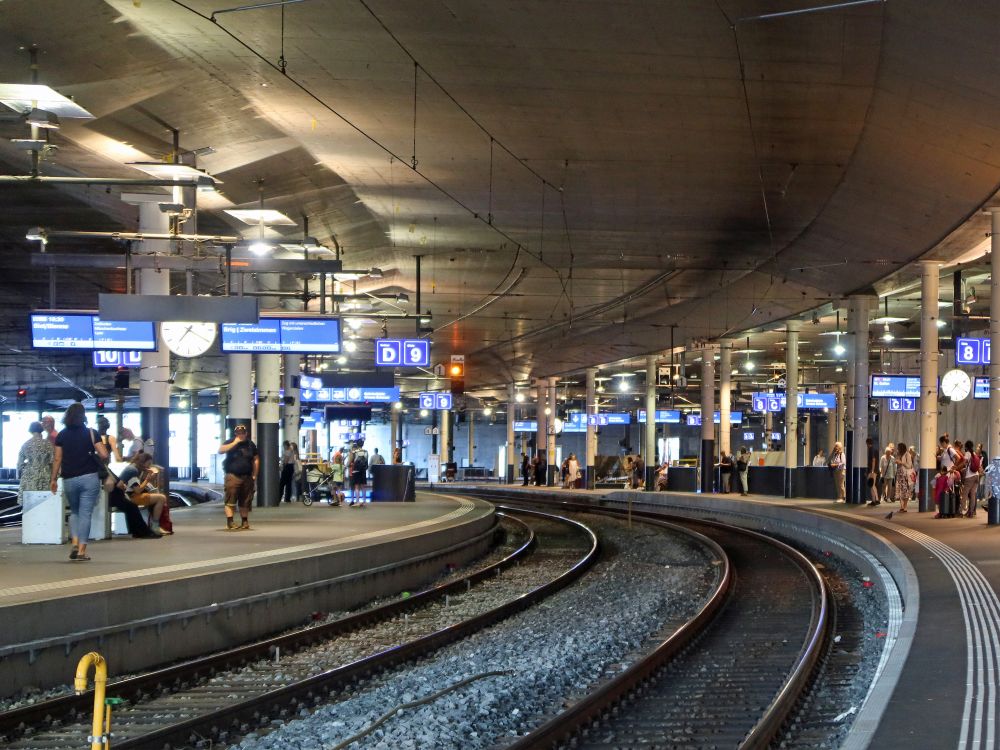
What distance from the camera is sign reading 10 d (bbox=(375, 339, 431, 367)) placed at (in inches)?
1309

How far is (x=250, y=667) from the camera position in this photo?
40.9 ft

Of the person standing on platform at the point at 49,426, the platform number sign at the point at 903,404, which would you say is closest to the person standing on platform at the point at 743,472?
the platform number sign at the point at 903,404

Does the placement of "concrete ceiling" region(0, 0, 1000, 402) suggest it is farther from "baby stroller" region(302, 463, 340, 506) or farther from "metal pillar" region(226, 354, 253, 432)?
"baby stroller" region(302, 463, 340, 506)

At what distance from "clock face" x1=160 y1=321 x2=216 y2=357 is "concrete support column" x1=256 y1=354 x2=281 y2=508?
25.7 feet

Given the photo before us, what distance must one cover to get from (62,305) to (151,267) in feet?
83.3

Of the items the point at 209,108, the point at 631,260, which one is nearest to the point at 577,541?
the point at 631,260

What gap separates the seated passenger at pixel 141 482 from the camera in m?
18.7

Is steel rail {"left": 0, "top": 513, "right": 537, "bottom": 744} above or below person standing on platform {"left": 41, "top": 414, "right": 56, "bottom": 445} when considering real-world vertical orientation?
below

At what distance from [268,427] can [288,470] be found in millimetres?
3142

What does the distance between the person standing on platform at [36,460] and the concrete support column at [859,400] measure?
2261cm

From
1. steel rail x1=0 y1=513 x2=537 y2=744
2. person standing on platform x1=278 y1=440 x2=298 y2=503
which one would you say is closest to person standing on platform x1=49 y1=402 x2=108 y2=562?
steel rail x1=0 y1=513 x2=537 y2=744

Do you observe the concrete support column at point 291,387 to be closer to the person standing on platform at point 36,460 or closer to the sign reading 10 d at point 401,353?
the sign reading 10 d at point 401,353

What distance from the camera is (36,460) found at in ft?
52.3

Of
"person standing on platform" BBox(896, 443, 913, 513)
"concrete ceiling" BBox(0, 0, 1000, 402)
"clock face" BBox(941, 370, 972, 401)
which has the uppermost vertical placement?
"concrete ceiling" BBox(0, 0, 1000, 402)
